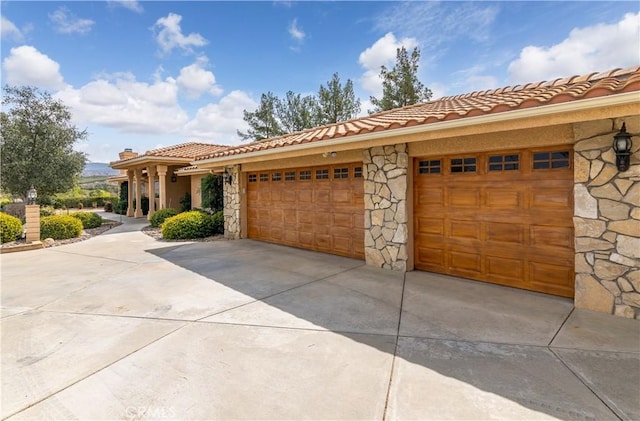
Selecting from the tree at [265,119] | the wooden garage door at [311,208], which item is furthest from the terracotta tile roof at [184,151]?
the wooden garage door at [311,208]

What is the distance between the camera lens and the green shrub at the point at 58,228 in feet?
38.7

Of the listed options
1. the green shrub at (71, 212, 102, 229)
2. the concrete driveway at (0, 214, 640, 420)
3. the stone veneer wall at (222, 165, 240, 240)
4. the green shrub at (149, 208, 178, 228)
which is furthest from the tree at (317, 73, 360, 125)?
the concrete driveway at (0, 214, 640, 420)

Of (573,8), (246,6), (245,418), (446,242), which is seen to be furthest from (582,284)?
(246,6)

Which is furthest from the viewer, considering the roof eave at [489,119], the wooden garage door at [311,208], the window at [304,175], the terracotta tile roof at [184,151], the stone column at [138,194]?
the stone column at [138,194]

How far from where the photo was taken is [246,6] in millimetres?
11141

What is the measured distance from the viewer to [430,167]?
6.95 m

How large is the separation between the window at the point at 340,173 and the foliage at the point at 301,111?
17128 mm

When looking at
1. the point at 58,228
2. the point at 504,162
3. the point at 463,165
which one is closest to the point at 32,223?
the point at 58,228

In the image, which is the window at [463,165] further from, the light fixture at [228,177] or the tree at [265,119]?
the tree at [265,119]

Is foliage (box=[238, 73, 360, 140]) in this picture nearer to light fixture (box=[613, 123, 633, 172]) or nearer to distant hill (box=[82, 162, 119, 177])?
distant hill (box=[82, 162, 119, 177])

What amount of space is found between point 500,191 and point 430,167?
1.50m

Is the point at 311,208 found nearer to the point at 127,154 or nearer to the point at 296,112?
the point at 296,112

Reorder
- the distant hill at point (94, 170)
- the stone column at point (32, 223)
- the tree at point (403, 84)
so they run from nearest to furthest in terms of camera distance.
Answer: the stone column at point (32, 223) → the distant hill at point (94, 170) → the tree at point (403, 84)

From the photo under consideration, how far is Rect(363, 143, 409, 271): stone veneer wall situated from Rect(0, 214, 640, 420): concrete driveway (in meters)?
0.87
